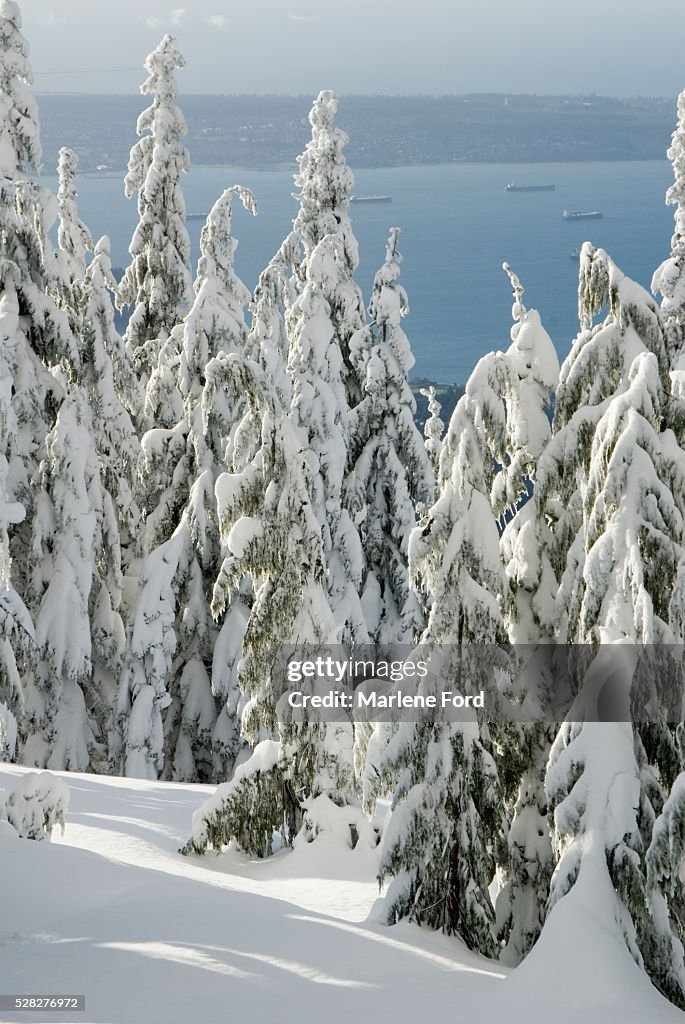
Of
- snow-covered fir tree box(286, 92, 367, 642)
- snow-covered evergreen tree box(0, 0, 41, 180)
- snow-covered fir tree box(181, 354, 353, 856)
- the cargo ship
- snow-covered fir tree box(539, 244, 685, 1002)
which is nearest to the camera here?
snow-covered fir tree box(539, 244, 685, 1002)

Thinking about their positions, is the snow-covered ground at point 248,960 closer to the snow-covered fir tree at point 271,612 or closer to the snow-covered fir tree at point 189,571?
the snow-covered fir tree at point 271,612

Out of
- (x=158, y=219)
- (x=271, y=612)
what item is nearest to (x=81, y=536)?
(x=271, y=612)

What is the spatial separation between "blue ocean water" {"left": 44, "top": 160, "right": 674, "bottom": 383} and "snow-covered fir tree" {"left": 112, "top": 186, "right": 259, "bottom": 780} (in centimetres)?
7470

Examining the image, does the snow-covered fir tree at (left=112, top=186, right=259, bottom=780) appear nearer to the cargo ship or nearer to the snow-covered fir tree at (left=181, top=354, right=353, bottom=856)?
the snow-covered fir tree at (left=181, top=354, right=353, bottom=856)

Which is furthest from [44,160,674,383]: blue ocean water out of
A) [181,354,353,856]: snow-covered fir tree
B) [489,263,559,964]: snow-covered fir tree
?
[489,263,559,964]: snow-covered fir tree

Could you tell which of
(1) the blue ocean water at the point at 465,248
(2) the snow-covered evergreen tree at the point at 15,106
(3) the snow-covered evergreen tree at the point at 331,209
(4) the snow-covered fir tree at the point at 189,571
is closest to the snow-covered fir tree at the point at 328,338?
(3) the snow-covered evergreen tree at the point at 331,209

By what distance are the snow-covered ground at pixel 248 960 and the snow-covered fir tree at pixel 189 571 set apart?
750 centimetres

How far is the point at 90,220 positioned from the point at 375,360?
147m

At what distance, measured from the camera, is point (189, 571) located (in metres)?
19.3

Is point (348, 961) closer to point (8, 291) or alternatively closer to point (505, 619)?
point (505, 619)

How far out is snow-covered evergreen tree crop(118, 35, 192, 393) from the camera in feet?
70.7

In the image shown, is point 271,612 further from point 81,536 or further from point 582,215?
point 582,215

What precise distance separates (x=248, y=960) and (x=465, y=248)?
485 ft

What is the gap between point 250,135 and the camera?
193 meters
